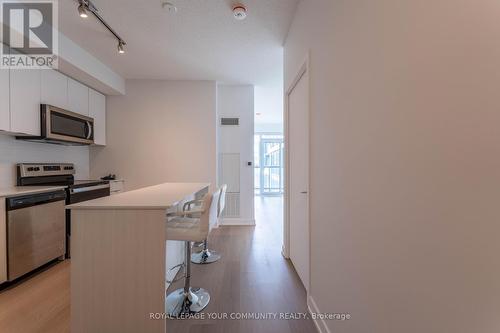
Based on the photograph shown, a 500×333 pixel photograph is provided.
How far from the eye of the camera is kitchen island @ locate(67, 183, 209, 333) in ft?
5.11

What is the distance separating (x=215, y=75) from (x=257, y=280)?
3232mm

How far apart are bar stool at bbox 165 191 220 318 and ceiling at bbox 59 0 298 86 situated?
1858 millimetres

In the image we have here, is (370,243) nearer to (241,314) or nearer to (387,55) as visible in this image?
(387,55)

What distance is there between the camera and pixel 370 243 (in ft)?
3.47

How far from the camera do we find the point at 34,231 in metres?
2.51

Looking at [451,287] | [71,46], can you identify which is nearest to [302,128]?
[451,287]

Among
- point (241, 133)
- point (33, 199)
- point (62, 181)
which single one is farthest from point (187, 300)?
point (241, 133)

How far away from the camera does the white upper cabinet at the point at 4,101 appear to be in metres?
2.41

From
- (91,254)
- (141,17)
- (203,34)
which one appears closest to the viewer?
(91,254)

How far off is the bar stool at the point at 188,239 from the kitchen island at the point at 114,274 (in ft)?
0.91

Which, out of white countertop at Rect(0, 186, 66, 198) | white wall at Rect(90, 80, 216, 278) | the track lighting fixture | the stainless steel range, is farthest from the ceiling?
white countertop at Rect(0, 186, 66, 198)

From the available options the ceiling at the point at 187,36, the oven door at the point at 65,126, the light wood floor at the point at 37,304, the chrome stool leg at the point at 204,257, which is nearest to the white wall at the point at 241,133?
the ceiling at the point at 187,36

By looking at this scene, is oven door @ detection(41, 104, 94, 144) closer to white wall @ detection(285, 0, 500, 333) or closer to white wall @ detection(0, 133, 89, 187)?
white wall @ detection(0, 133, 89, 187)

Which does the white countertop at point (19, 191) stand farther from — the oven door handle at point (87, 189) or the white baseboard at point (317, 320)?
the white baseboard at point (317, 320)
